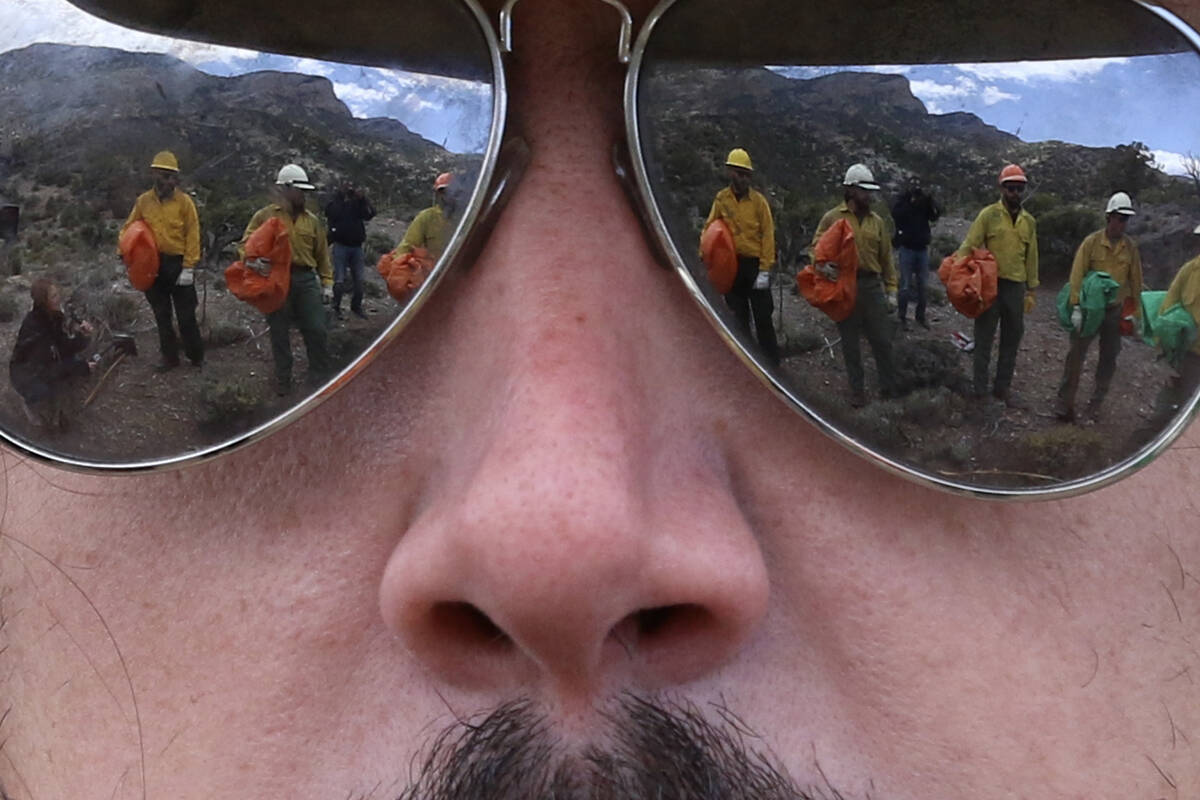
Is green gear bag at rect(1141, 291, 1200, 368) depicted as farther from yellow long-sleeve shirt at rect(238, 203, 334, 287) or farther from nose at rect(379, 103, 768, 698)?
yellow long-sleeve shirt at rect(238, 203, 334, 287)

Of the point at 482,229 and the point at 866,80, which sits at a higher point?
the point at 866,80

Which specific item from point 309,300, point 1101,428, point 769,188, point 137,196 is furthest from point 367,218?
point 1101,428

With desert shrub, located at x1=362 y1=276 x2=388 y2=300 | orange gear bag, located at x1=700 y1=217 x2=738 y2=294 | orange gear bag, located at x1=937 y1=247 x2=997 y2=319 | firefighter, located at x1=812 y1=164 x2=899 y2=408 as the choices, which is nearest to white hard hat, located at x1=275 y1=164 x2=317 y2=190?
desert shrub, located at x1=362 y1=276 x2=388 y2=300

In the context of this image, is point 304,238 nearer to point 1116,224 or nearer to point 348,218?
point 348,218

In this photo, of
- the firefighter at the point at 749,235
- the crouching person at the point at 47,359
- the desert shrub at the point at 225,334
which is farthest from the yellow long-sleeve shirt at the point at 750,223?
the crouching person at the point at 47,359

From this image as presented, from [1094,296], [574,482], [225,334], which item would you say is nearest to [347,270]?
[225,334]

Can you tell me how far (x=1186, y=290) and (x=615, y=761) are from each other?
64 centimetres

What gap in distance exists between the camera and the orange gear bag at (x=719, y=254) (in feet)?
2.82

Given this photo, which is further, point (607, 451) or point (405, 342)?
point (405, 342)

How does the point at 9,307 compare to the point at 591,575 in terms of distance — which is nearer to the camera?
the point at 591,575

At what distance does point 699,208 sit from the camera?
34.1 inches

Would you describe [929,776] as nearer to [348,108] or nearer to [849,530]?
[849,530]

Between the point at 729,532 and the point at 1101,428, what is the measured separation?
1.14ft

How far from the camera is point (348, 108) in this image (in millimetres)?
856
